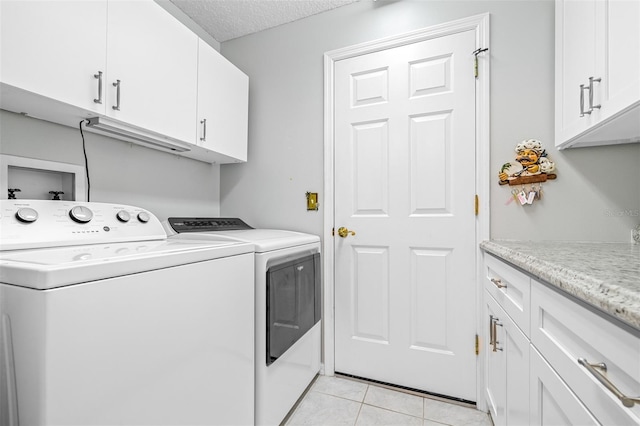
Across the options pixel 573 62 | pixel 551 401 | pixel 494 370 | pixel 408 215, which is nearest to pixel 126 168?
pixel 408 215

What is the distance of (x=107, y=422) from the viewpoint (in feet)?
2.33

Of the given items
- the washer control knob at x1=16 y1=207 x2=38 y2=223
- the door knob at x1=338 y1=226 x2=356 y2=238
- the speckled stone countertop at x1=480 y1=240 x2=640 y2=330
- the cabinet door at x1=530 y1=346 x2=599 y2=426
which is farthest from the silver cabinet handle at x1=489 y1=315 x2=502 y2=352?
the washer control knob at x1=16 y1=207 x2=38 y2=223

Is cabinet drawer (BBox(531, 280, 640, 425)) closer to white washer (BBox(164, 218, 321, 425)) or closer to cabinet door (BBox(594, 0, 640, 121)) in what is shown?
cabinet door (BBox(594, 0, 640, 121))

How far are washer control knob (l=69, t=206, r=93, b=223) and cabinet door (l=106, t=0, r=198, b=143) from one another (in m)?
0.41

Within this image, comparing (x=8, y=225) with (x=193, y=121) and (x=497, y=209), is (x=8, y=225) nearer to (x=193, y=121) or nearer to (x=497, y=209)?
(x=193, y=121)

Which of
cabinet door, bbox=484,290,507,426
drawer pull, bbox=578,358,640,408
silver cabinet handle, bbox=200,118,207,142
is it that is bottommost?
cabinet door, bbox=484,290,507,426

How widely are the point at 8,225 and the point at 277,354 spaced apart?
1139 mm

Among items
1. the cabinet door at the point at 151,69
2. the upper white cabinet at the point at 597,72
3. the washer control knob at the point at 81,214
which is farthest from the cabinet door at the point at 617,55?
the washer control knob at the point at 81,214

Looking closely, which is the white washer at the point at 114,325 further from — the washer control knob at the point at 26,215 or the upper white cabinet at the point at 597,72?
the upper white cabinet at the point at 597,72

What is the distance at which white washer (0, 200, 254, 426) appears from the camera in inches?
24.5

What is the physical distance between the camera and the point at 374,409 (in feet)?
5.24

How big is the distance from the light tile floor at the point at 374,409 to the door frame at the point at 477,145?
6.0 inches

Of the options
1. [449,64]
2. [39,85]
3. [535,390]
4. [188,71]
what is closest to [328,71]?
[449,64]

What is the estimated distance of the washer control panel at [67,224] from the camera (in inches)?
37.4
